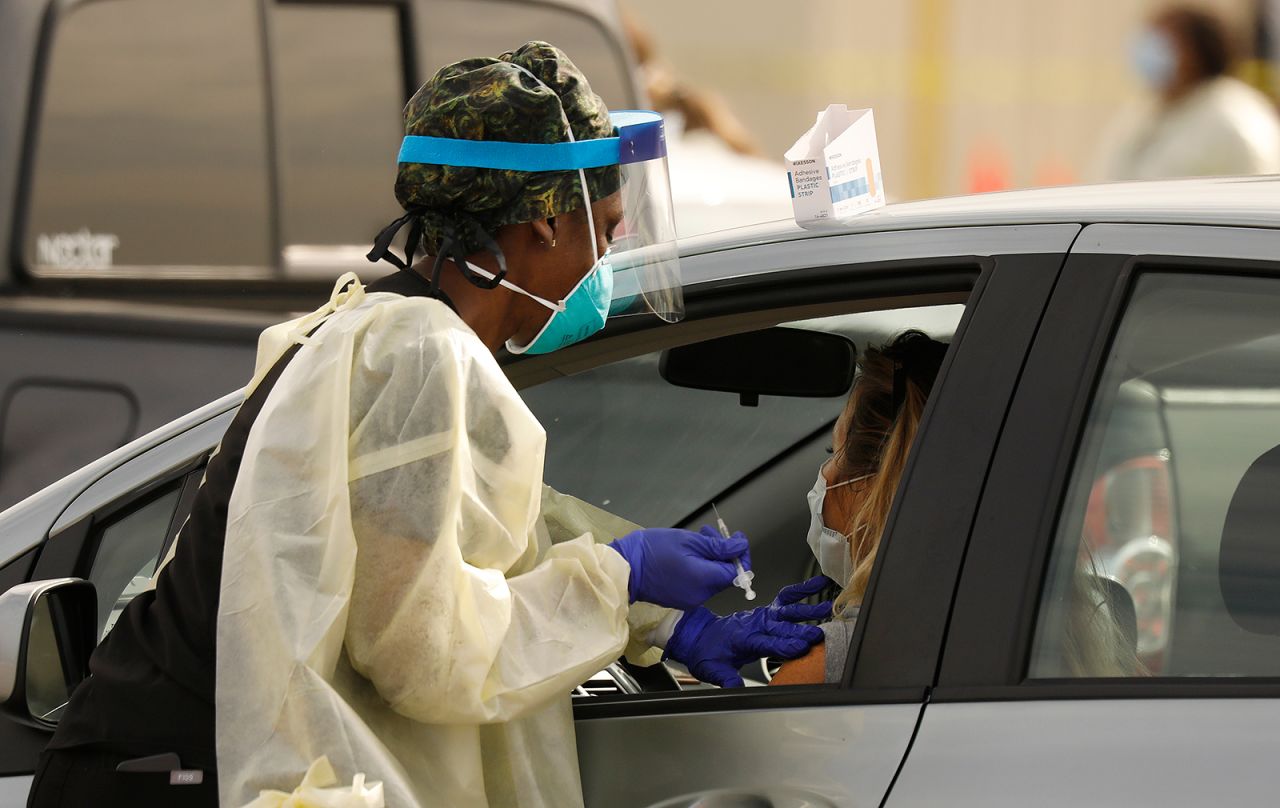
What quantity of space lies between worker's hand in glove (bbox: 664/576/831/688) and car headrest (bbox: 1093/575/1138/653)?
356mm

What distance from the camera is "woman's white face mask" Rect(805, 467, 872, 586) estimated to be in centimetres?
233

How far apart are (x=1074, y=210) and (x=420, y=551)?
87 cm

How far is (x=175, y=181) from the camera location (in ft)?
16.3

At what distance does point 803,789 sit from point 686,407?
52.7 inches

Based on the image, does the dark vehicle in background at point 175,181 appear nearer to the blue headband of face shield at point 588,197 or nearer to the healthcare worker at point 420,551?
the blue headband of face shield at point 588,197

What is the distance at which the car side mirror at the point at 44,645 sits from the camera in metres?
1.96

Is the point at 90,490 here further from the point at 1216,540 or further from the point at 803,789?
the point at 1216,540

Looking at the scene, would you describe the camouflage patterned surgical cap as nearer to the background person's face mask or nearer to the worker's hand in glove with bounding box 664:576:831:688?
the worker's hand in glove with bounding box 664:576:831:688

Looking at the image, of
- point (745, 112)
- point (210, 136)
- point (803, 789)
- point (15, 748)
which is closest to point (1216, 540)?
point (803, 789)

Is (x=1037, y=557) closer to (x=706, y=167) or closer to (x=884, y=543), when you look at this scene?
(x=884, y=543)

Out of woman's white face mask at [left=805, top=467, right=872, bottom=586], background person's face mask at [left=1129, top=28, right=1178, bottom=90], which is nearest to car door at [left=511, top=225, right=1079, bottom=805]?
woman's white face mask at [left=805, top=467, right=872, bottom=586]

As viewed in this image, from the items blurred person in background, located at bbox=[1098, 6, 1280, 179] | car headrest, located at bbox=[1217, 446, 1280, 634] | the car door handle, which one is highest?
blurred person in background, located at bbox=[1098, 6, 1280, 179]

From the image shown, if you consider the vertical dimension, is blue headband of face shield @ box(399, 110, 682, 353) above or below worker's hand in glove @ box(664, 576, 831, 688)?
above

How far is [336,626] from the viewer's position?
5.43ft
